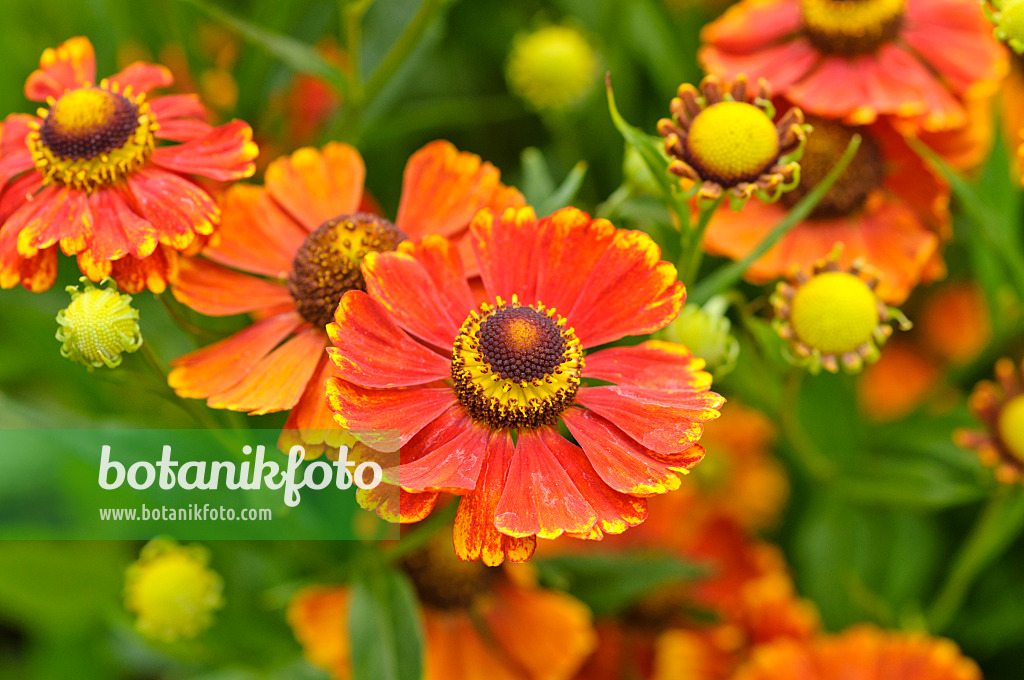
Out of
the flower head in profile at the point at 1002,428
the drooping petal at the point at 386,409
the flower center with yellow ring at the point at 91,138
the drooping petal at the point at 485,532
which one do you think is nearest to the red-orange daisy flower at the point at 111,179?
the flower center with yellow ring at the point at 91,138

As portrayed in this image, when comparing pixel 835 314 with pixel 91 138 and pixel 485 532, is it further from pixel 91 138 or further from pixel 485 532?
pixel 91 138

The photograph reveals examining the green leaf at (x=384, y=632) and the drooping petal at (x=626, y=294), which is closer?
the drooping petal at (x=626, y=294)

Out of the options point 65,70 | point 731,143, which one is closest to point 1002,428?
point 731,143

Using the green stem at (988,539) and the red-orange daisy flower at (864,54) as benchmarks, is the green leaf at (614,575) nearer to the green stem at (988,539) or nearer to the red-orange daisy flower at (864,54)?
the green stem at (988,539)

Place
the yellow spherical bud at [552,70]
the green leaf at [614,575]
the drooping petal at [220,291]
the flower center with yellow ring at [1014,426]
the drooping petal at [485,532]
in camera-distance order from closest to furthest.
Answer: the drooping petal at [485,532] < the drooping petal at [220,291] < the flower center with yellow ring at [1014,426] < the green leaf at [614,575] < the yellow spherical bud at [552,70]

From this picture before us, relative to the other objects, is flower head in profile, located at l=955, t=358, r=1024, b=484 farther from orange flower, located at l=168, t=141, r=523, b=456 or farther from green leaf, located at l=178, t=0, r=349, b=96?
green leaf, located at l=178, t=0, r=349, b=96
